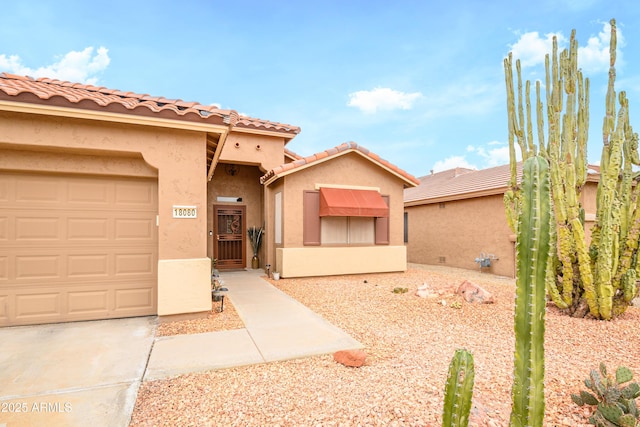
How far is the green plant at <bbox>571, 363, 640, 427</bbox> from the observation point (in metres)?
2.93

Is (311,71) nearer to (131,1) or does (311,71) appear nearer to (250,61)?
(250,61)

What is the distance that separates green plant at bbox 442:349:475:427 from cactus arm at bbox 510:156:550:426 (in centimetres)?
32

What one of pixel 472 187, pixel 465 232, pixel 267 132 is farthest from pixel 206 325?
pixel 472 187

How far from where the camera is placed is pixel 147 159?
642 cm

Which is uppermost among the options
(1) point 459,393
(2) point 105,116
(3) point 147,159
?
(2) point 105,116

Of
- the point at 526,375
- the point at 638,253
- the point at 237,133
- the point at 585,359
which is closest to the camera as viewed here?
the point at 526,375

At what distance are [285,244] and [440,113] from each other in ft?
49.2

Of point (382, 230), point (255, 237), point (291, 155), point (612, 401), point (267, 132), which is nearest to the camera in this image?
point (612, 401)

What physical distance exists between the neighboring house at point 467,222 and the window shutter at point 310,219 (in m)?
7.46

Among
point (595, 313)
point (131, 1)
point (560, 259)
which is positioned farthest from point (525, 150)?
point (131, 1)

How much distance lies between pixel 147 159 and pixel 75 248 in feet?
7.43

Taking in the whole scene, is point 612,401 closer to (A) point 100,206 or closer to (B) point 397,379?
(B) point 397,379

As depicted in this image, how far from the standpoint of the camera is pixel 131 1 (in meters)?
10.3

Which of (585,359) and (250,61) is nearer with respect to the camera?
(585,359)
